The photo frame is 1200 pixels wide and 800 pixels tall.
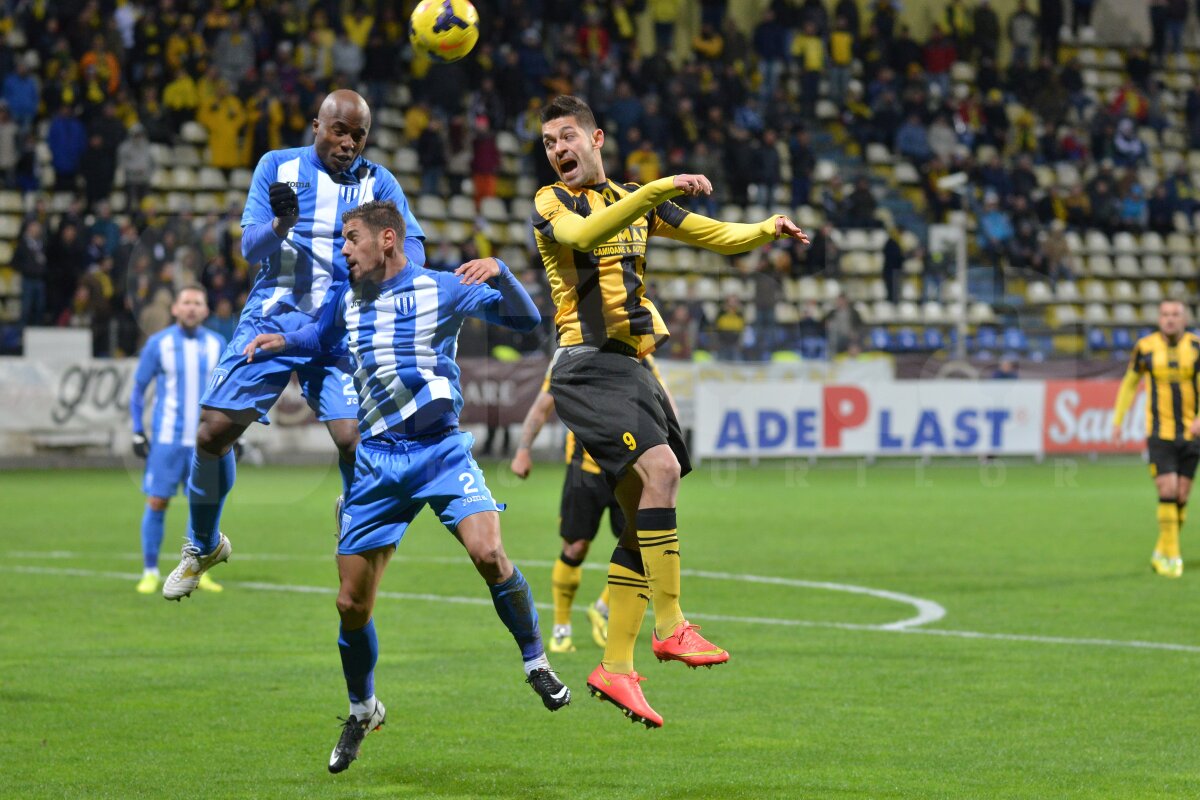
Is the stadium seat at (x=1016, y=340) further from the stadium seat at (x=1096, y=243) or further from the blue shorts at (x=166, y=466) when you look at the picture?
the blue shorts at (x=166, y=466)

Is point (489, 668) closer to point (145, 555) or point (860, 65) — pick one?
point (145, 555)

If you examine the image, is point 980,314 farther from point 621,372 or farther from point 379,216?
point 379,216

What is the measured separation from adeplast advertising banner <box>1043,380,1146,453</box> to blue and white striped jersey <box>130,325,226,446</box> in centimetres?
1584

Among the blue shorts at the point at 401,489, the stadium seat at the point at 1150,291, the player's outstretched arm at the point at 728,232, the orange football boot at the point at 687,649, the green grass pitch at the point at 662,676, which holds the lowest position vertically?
the green grass pitch at the point at 662,676

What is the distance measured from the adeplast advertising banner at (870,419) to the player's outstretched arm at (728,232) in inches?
681

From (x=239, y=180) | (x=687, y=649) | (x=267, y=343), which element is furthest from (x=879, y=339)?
(x=687, y=649)

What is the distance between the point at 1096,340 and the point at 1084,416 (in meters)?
2.09

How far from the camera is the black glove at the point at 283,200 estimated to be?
23.8 feet

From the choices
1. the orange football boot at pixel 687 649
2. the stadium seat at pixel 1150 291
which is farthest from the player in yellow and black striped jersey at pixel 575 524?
the stadium seat at pixel 1150 291

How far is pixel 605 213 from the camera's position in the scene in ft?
20.4

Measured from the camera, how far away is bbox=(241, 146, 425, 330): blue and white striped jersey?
774cm

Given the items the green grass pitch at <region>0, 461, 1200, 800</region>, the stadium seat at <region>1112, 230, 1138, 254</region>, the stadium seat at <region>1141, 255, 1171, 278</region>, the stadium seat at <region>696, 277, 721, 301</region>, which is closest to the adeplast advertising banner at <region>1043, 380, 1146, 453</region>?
the stadium seat at <region>696, 277, 721, 301</region>

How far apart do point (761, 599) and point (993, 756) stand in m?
5.16

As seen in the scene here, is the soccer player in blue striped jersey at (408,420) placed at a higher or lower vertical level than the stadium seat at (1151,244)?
lower
